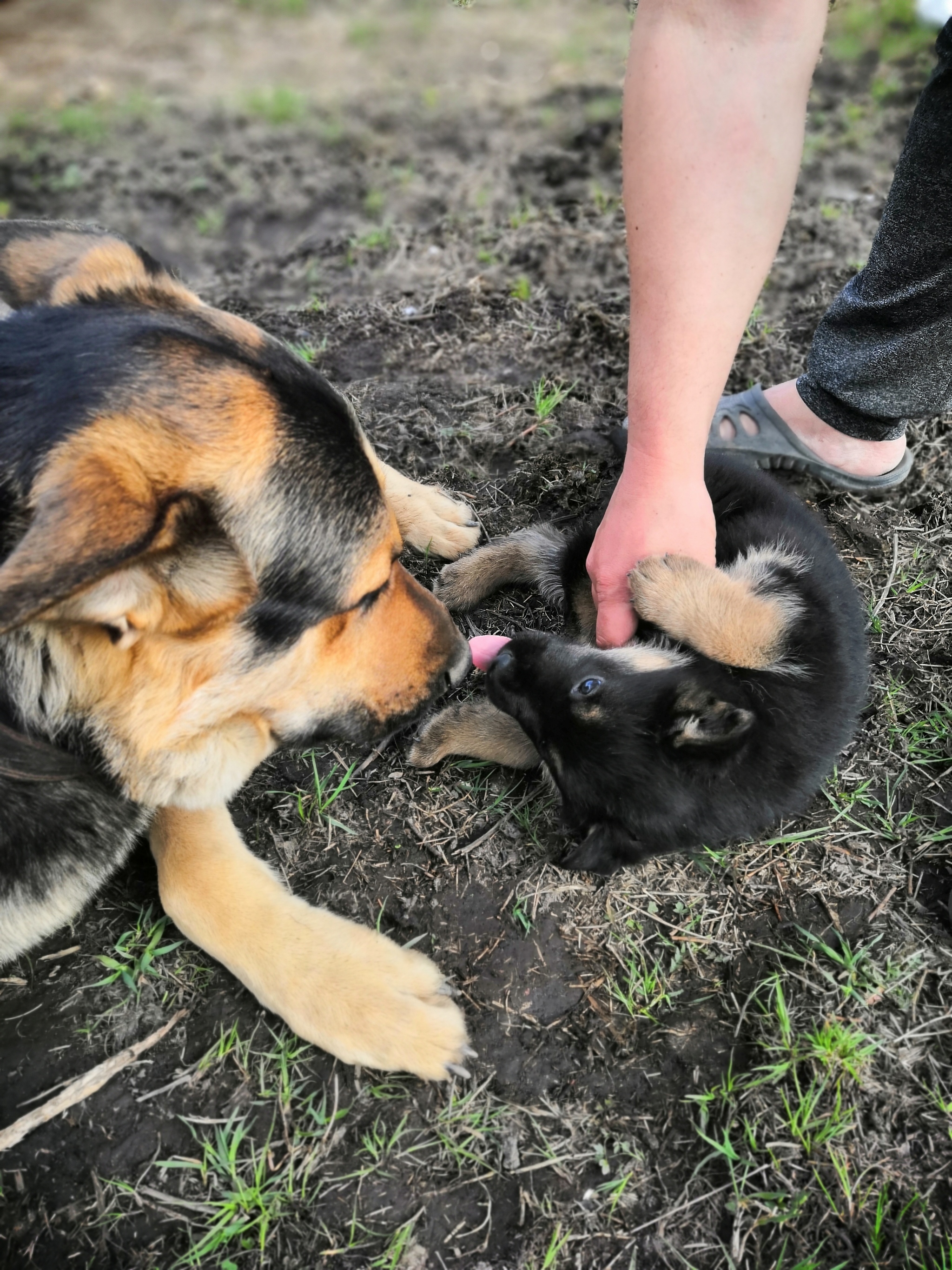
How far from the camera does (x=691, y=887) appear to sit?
272 centimetres

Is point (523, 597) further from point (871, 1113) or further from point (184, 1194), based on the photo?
point (184, 1194)

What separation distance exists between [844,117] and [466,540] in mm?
5319

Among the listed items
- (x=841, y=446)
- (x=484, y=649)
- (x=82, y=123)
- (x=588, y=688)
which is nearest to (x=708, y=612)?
(x=588, y=688)

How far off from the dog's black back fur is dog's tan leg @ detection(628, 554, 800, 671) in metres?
0.05

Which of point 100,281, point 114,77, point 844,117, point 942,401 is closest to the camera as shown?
point 100,281

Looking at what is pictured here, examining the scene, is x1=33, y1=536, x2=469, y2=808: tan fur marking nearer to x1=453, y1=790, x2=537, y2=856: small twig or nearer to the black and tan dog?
the black and tan dog

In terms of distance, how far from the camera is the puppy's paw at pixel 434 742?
2.95 metres

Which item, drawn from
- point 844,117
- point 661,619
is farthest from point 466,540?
point 844,117

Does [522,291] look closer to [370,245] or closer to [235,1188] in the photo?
[370,245]

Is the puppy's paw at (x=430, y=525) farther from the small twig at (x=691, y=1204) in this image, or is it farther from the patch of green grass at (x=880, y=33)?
the patch of green grass at (x=880, y=33)

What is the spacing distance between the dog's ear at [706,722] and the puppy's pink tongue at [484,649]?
787 millimetres

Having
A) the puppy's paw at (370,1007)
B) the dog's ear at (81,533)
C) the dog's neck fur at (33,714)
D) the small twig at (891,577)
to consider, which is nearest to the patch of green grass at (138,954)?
the puppy's paw at (370,1007)

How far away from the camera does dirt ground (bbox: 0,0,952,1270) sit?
2.15m

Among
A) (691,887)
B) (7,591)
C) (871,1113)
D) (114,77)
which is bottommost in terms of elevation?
(871,1113)
